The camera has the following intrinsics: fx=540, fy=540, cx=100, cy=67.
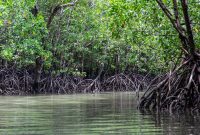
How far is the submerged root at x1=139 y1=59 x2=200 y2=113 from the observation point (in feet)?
30.3

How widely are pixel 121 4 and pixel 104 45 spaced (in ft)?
46.5

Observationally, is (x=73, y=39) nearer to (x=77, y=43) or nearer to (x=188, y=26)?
(x=77, y=43)

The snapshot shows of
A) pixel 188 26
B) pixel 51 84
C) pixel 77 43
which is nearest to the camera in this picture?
pixel 188 26

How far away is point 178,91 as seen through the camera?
954 centimetres

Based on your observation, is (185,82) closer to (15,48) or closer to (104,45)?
(15,48)

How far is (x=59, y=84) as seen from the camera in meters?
20.8

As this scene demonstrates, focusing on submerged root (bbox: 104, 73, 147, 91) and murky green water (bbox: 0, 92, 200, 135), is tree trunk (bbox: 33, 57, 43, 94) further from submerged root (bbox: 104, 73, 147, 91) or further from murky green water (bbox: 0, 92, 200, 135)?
murky green water (bbox: 0, 92, 200, 135)

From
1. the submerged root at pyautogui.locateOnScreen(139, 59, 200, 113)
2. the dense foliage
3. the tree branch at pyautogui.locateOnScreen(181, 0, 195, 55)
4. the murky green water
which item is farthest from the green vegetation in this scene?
the murky green water

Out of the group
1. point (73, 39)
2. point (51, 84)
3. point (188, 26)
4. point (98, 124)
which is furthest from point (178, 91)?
point (73, 39)

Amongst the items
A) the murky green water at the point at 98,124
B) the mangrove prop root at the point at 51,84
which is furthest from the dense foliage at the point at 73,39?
the murky green water at the point at 98,124

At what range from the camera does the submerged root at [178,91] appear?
9.25m

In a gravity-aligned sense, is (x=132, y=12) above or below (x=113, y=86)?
above

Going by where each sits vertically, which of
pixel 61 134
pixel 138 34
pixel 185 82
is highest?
pixel 138 34

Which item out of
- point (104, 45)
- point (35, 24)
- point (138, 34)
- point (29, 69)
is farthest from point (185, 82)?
point (104, 45)
